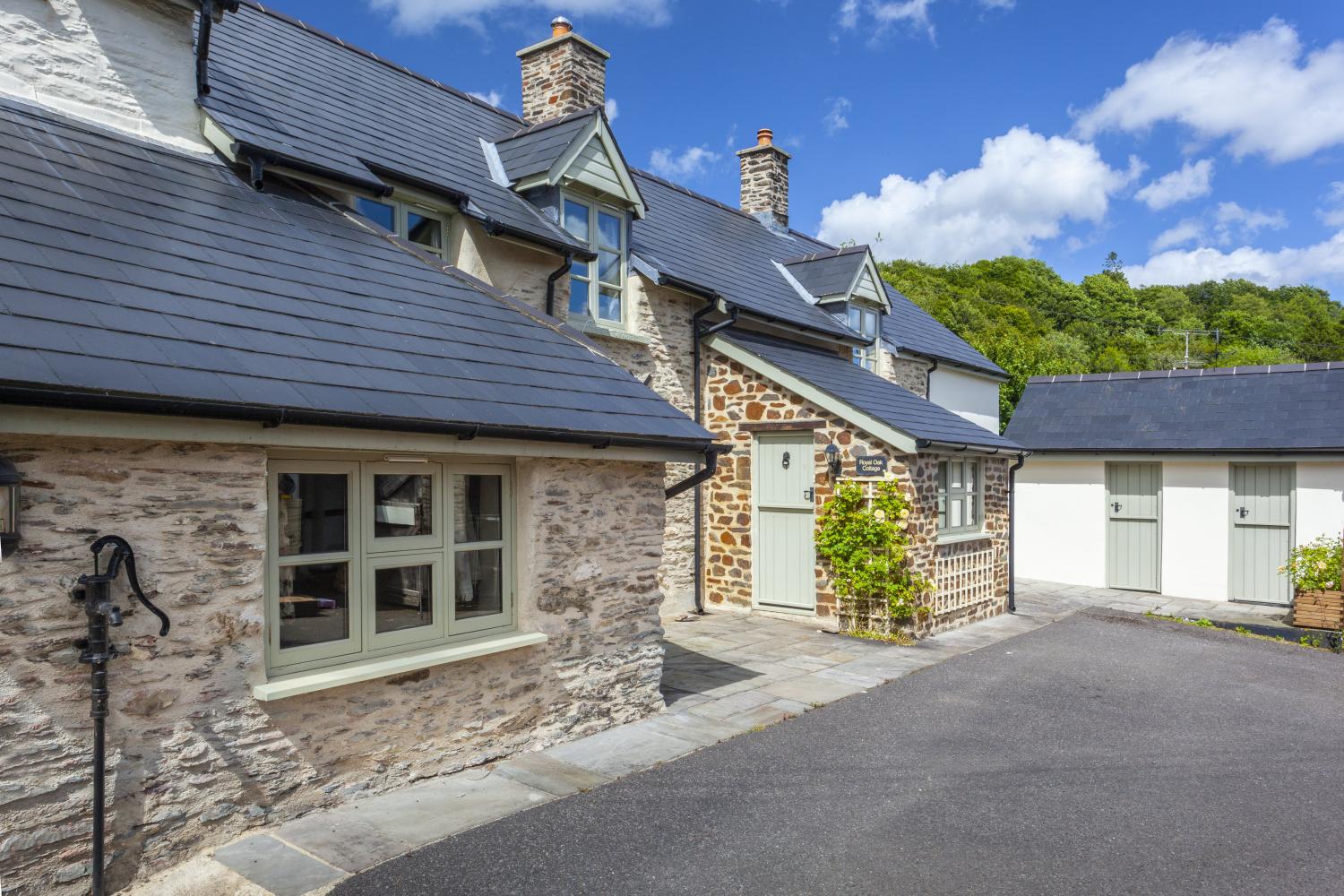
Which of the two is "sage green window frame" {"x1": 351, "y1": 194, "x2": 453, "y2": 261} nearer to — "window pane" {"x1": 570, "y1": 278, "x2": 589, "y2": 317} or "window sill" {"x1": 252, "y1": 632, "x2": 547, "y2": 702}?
"window pane" {"x1": 570, "y1": 278, "x2": 589, "y2": 317}

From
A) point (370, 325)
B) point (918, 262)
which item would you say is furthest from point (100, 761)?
point (918, 262)

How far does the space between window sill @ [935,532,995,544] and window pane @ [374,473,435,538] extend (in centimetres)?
789

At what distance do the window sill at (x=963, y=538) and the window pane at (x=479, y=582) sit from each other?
720 centimetres

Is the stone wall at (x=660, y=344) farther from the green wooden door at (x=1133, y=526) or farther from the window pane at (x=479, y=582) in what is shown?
the green wooden door at (x=1133, y=526)

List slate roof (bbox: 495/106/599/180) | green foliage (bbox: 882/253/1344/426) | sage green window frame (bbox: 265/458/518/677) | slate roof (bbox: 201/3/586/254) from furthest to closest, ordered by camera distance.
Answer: green foliage (bbox: 882/253/1344/426)
slate roof (bbox: 495/106/599/180)
slate roof (bbox: 201/3/586/254)
sage green window frame (bbox: 265/458/518/677)

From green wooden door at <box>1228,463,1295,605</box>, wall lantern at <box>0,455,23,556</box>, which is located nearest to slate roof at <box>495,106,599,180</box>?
wall lantern at <box>0,455,23,556</box>

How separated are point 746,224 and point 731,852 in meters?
15.4

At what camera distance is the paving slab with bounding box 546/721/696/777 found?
6508 millimetres

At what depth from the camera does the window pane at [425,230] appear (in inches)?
383

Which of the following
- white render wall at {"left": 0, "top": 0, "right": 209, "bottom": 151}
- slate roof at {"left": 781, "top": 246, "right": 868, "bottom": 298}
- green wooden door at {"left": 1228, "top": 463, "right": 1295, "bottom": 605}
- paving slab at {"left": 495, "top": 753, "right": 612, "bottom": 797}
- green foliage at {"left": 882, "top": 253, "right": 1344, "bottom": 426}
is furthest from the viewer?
green foliage at {"left": 882, "top": 253, "right": 1344, "bottom": 426}

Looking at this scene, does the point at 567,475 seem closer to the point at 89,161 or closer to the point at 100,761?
the point at 100,761

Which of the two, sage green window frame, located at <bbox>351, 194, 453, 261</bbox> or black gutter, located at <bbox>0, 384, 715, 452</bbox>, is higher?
sage green window frame, located at <bbox>351, 194, 453, 261</bbox>

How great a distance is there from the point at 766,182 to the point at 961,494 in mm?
9920

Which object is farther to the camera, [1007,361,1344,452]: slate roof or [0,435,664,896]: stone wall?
[1007,361,1344,452]: slate roof
